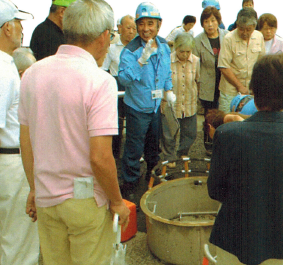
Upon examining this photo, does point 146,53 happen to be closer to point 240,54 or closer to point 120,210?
point 240,54

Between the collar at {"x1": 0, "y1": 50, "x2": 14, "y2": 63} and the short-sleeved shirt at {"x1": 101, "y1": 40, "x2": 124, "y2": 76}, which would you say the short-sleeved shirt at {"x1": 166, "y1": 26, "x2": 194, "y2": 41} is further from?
the collar at {"x1": 0, "y1": 50, "x2": 14, "y2": 63}

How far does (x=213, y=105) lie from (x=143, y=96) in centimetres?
172

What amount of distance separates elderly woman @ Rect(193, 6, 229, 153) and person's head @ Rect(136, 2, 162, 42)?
132cm

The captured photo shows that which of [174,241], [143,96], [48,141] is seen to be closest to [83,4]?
[48,141]

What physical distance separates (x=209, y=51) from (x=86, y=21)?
3.83 metres

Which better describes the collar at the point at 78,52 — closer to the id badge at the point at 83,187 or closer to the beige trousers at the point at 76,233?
the id badge at the point at 83,187

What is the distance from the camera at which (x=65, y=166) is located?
1712mm

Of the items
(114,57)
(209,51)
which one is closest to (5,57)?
(209,51)

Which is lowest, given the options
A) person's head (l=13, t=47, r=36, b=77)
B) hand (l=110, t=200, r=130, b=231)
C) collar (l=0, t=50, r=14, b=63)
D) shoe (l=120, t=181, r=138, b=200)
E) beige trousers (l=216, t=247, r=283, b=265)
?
shoe (l=120, t=181, r=138, b=200)

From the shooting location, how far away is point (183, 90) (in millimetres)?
4883

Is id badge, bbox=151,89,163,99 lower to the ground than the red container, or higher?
higher

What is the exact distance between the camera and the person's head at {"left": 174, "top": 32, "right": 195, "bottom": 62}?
4.64 m

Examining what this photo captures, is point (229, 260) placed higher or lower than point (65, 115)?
lower

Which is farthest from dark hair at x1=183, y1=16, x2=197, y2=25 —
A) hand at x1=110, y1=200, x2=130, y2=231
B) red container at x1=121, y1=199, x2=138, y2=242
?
hand at x1=110, y1=200, x2=130, y2=231
